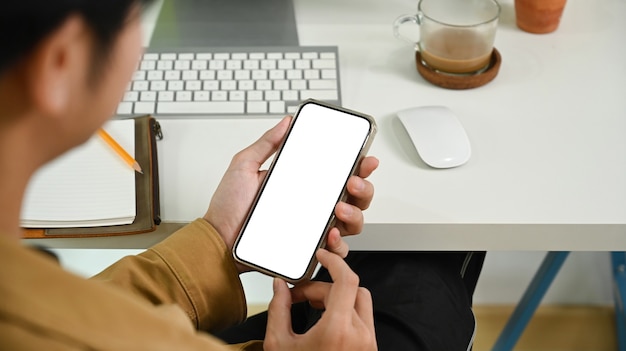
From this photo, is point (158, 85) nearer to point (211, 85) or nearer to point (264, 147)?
point (211, 85)

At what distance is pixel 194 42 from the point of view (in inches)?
38.7

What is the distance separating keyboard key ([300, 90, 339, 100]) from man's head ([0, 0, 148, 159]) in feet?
1.53

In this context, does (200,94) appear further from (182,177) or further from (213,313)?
(213,313)

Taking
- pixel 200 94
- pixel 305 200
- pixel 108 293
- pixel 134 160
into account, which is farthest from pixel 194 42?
pixel 108 293

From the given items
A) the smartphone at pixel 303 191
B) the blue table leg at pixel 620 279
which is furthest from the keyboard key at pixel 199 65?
the blue table leg at pixel 620 279

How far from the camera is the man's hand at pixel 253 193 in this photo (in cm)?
72

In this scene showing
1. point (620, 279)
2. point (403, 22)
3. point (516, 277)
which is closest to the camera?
point (403, 22)

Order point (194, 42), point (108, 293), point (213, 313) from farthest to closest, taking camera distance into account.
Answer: point (194, 42), point (213, 313), point (108, 293)

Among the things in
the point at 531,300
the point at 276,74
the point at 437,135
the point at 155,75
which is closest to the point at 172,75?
the point at 155,75

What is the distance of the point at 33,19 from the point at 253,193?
452mm

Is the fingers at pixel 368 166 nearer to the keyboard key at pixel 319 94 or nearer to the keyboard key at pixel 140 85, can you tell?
the keyboard key at pixel 319 94

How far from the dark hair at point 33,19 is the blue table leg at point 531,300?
0.99 m

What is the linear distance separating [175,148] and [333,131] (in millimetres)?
184

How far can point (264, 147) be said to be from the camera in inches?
30.1
